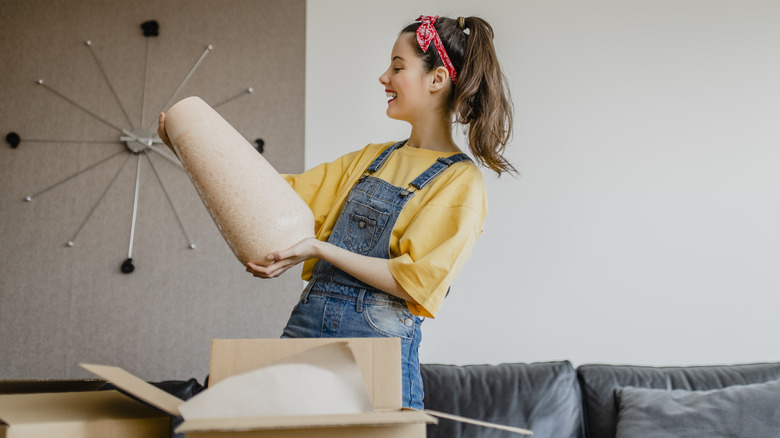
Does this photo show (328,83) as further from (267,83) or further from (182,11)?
(182,11)

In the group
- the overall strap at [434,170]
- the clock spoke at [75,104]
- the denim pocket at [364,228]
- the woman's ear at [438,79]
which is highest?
the clock spoke at [75,104]

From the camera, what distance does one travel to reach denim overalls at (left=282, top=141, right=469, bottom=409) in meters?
1.10

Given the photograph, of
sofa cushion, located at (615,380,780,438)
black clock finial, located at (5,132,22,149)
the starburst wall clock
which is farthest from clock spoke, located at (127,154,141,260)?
sofa cushion, located at (615,380,780,438)

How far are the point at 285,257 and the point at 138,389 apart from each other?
330 mm

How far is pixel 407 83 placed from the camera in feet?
4.26

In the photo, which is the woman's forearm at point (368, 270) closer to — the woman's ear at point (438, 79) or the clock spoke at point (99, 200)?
the woman's ear at point (438, 79)

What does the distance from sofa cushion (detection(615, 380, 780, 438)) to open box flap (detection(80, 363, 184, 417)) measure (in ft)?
4.27

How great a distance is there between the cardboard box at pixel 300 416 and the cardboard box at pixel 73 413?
51mm

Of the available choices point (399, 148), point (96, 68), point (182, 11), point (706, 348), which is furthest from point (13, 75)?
point (706, 348)

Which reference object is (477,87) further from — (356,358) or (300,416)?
(300,416)

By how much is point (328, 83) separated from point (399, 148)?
3.52 ft

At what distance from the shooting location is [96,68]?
7.70 ft

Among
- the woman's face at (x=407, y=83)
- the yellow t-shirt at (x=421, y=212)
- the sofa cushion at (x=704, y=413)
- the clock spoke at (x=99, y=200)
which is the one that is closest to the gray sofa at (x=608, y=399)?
the sofa cushion at (x=704, y=413)

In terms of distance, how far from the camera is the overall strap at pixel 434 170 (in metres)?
1.21
